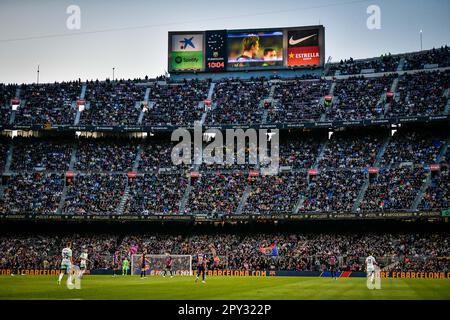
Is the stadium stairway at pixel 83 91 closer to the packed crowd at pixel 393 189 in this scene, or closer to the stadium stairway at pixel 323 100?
the stadium stairway at pixel 323 100

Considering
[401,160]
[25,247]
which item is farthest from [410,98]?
[25,247]

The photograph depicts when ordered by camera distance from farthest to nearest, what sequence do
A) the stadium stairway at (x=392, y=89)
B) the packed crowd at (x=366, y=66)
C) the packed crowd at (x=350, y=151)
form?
the packed crowd at (x=366, y=66) → the stadium stairway at (x=392, y=89) → the packed crowd at (x=350, y=151)

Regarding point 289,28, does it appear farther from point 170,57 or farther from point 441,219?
point 441,219

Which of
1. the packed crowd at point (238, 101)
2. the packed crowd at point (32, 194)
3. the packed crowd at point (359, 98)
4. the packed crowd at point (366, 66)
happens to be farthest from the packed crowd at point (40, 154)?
the packed crowd at point (366, 66)

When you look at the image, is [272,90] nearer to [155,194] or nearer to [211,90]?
[211,90]

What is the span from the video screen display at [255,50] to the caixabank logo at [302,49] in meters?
1.47

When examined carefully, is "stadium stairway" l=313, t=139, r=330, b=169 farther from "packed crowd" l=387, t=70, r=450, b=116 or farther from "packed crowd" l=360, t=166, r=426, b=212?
"packed crowd" l=387, t=70, r=450, b=116

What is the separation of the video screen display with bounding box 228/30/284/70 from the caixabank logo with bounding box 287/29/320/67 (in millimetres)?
1466

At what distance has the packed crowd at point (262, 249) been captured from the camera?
2596 inches

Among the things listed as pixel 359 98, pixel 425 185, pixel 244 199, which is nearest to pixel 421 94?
pixel 359 98

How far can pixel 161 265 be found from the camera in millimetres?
65438

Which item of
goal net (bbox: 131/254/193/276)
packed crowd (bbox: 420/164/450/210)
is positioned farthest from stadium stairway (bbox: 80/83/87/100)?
packed crowd (bbox: 420/164/450/210)

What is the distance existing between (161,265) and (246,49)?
133 feet
